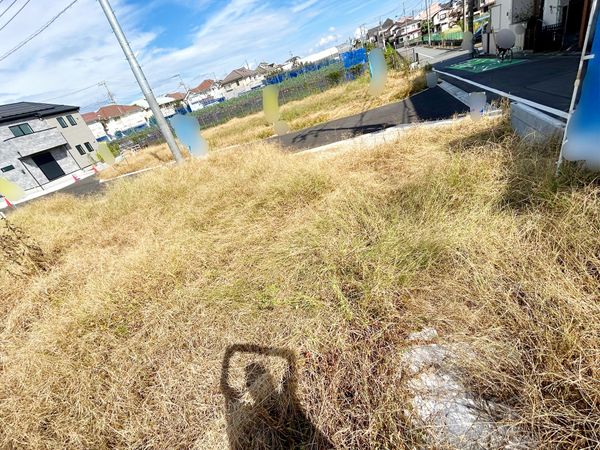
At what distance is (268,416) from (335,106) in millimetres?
14035

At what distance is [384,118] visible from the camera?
8.84 meters

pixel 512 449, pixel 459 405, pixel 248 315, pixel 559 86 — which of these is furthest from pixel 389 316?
pixel 559 86

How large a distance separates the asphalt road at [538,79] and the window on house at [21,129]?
29283 millimetres

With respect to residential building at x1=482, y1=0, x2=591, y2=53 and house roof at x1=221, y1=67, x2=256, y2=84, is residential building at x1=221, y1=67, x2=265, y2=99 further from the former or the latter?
residential building at x1=482, y1=0, x2=591, y2=53

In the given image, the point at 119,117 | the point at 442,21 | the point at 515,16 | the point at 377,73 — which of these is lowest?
the point at 377,73

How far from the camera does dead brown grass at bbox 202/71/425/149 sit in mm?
11281

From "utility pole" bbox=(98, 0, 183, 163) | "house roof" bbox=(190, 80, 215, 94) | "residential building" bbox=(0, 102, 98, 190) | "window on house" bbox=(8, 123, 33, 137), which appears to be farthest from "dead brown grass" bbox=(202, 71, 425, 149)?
"house roof" bbox=(190, 80, 215, 94)

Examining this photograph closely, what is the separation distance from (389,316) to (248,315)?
1.24 meters

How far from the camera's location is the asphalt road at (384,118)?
7.69 m

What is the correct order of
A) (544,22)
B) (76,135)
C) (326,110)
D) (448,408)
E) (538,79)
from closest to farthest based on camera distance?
(448,408) < (538,79) < (544,22) < (326,110) < (76,135)

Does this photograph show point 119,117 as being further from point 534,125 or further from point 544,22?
point 534,125

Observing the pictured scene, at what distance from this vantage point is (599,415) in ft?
3.92

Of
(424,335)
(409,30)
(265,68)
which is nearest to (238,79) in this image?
(265,68)

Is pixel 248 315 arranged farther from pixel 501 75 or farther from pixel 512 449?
pixel 501 75
